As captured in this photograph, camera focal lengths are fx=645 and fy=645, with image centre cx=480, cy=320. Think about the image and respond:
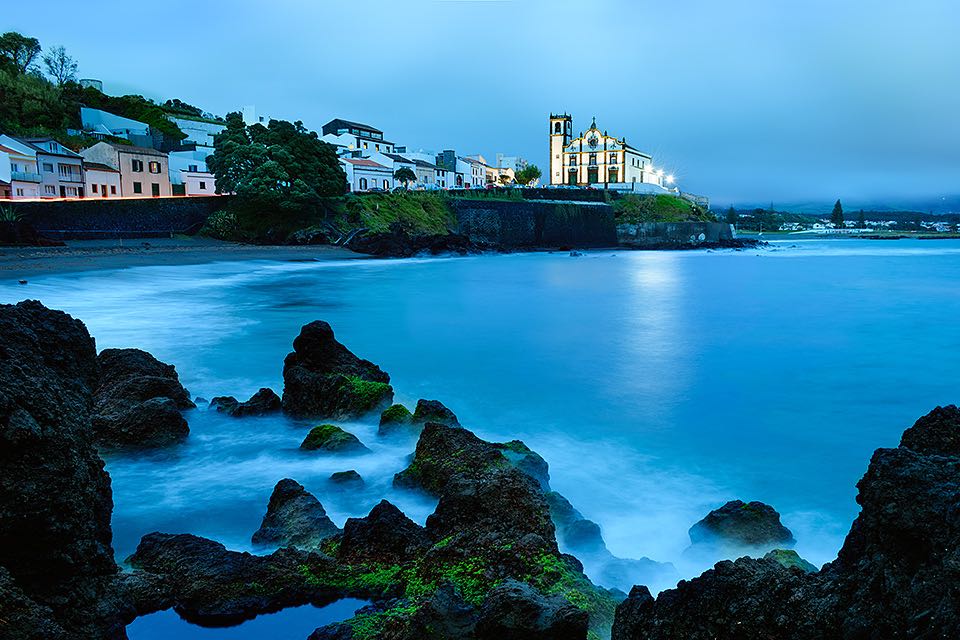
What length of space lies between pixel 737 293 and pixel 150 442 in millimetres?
29044

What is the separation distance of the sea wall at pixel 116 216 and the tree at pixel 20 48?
35776 millimetres

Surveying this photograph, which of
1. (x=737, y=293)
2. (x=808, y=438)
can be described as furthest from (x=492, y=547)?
(x=737, y=293)

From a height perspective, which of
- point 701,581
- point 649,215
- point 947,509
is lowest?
point 701,581

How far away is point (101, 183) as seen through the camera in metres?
43.9

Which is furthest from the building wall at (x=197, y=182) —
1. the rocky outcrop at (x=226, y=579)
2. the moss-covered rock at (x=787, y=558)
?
the moss-covered rock at (x=787, y=558)

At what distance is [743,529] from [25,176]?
45927 millimetres

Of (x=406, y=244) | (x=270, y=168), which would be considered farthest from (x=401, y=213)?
(x=270, y=168)

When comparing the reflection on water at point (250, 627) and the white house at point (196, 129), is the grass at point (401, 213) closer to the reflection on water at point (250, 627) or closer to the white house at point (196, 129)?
the white house at point (196, 129)

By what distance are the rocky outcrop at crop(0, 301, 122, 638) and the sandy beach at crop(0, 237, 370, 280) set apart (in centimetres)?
2426

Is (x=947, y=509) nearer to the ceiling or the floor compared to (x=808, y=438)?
nearer to the ceiling

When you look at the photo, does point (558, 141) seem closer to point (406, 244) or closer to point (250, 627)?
point (406, 244)

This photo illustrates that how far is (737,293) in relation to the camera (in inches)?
1228

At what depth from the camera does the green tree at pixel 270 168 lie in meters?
42.3

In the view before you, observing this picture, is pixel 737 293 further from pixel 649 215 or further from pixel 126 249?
pixel 649 215
